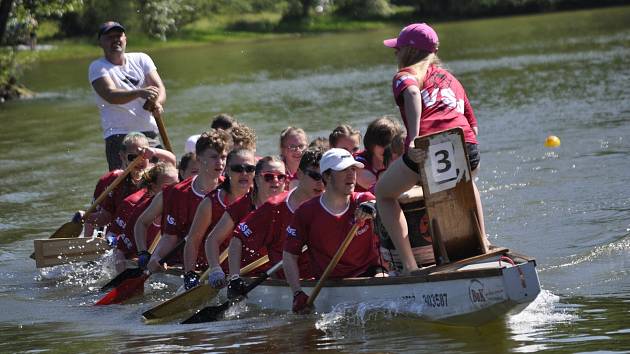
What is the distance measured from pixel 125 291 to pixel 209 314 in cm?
149

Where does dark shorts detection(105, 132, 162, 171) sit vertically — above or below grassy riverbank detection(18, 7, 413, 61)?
below

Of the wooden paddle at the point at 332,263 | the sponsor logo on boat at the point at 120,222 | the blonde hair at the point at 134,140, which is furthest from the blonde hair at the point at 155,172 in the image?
the wooden paddle at the point at 332,263

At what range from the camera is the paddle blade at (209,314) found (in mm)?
8516

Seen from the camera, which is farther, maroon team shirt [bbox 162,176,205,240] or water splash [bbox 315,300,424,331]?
maroon team shirt [bbox 162,176,205,240]

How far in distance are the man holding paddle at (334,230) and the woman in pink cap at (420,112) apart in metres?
0.18

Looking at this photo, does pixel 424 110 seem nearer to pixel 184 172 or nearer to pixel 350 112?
pixel 184 172

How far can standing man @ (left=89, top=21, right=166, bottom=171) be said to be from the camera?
11180 millimetres

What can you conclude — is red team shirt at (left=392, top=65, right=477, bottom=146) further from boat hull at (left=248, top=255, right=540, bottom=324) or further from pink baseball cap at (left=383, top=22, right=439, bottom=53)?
boat hull at (left=248, top=255, right=540, bottom=324)

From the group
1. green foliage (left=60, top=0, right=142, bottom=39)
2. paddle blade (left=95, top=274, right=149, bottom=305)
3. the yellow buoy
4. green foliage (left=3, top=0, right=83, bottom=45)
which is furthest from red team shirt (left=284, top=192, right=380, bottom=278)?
green foliage (left=60, top=0, right=142, bottom=39)

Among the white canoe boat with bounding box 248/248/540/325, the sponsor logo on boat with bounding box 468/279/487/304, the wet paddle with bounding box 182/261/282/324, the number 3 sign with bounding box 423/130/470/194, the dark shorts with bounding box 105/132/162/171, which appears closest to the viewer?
the white canoe boat with bounding box 248/248/540/325

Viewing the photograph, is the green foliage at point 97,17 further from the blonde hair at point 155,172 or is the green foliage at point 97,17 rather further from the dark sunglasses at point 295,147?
the dark sunglasses at point 295,147

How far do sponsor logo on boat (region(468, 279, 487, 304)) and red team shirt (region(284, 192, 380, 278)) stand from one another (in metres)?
1.07

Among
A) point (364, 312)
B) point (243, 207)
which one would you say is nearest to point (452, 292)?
point (364, 312)

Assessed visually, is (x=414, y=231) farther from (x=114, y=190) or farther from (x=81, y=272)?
(x=81, y=272)
